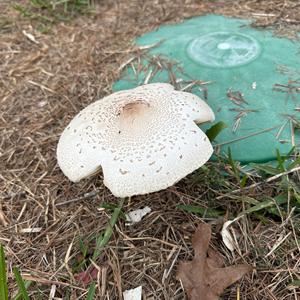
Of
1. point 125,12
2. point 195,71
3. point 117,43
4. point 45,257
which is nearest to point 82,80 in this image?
point 117,43

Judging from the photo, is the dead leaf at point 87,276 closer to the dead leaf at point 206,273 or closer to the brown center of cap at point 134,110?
the dead leaf at point 206,273

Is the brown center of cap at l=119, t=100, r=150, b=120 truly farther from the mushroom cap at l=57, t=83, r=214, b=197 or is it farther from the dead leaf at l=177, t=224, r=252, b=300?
the dead leaf at l=177, t=224, r=252, b=300

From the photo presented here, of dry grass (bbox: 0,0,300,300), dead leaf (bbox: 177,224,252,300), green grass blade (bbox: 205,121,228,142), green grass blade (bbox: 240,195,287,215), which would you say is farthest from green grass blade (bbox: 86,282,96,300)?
green grass blade (bbox: 205,121,228,142)

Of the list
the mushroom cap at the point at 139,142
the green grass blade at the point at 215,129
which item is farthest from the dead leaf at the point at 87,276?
the green grass blade at the point at 215,129

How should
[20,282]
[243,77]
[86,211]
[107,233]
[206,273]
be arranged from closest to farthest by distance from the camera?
[20,282]
[206,273]
[107,233]
[86,211]
[243,77]

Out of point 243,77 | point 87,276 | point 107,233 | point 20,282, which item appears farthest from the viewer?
point 243,77

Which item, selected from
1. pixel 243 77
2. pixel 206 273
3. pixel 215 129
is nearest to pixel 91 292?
pixel 206 273

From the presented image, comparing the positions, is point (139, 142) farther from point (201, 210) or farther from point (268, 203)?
point (268, 203)
